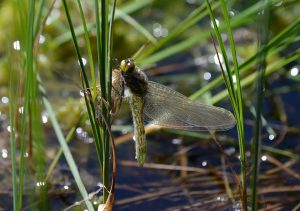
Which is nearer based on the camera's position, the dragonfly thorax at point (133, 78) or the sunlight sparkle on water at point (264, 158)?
the dragonfly thorax at point (133, 78)

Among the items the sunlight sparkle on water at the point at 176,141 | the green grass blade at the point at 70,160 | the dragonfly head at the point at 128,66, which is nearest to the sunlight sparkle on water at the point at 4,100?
the green grass blade at the point at 70,160

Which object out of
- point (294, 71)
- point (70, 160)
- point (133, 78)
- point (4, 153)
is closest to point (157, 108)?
point (133, 78)

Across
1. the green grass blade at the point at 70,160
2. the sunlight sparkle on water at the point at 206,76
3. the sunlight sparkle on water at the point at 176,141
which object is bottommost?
the green grass blade at the point at 70,160

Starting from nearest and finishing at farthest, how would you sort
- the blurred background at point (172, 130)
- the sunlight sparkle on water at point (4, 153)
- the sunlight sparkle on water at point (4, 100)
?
the blurred background at point (172, 130) < the sunlight sparkle on water at point (4, 153) < the sunlight sparkle on water at point (4, 100)

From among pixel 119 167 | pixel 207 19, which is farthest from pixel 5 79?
pixel 207 19

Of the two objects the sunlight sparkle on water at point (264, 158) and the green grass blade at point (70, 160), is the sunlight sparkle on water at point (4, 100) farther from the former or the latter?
the sunlight sparkle on water at point (264, 158)

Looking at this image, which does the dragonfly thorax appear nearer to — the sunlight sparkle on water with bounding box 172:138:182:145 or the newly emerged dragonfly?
the newly emerged dragonfly

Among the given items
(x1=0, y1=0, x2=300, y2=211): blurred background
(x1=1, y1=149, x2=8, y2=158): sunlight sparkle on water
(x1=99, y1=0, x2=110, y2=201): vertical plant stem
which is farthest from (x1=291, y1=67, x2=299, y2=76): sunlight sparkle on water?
(x1=99, y1=0, x2=110, y2=201): vertical plant stem

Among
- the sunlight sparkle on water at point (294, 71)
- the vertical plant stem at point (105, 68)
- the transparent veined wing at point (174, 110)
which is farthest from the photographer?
the sunlight sparkle on water at point (294, 71)

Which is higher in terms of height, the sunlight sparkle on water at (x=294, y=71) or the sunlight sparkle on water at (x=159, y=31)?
the sunlight sparkle on water at (x=159, y=31)
